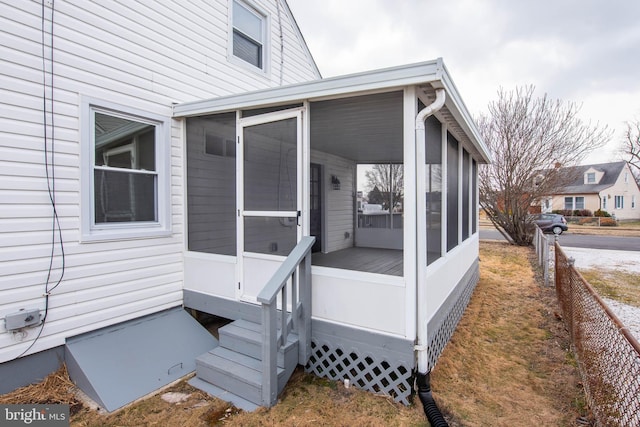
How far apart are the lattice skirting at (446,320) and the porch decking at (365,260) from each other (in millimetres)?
658

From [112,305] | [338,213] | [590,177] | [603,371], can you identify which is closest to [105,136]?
[112,305]

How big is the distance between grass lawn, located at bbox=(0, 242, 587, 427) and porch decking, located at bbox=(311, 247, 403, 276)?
1.12 meters

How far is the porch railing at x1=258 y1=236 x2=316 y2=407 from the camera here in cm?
251

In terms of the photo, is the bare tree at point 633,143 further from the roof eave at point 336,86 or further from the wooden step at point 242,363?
the wooden step at point 242,363

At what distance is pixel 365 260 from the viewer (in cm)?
503

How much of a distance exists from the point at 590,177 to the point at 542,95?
2242 cm

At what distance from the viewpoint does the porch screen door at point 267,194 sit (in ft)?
10.3

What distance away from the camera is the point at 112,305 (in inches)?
134

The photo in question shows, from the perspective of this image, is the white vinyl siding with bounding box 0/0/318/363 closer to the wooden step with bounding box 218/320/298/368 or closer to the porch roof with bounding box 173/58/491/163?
the porch roof with bounding box 173/58/491/163

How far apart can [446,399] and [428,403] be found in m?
0.28

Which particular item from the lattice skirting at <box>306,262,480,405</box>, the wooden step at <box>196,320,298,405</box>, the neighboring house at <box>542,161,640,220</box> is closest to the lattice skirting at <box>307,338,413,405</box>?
the lattice skirting at <box>306,262,480,405</box>

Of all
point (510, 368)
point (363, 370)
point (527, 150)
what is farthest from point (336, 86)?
point (527, 150)

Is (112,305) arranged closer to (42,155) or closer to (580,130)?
(42,155)

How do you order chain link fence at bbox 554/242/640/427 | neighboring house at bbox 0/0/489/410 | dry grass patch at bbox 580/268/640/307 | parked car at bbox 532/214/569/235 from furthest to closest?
parked car at bbox 532/214/569/235
dry grass patch at bbox 580/268/640/307
neighboring house at bbox 0/0/489/410
chain link fence at bbox 554/242/640/427
